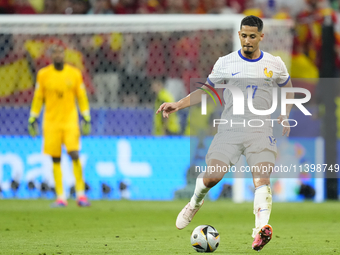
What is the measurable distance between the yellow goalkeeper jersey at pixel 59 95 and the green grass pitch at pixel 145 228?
1.36m

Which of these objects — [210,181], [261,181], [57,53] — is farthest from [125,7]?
[261,181]

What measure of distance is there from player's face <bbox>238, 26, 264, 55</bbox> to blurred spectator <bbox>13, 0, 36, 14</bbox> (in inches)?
371

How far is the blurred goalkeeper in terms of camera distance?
9.68m

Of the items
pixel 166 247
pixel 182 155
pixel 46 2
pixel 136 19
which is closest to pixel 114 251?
pixel 166 247

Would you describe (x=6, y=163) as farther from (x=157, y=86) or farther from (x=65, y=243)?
(x=65, y=243)

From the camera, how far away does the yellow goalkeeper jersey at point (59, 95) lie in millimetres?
9703

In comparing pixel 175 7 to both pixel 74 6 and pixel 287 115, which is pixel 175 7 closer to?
pixel 74 6

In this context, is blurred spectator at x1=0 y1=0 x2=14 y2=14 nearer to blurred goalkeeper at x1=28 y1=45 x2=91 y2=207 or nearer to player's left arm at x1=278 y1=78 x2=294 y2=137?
blurred goalkeeper at x1=28 y1=45 x2=91 y2=207

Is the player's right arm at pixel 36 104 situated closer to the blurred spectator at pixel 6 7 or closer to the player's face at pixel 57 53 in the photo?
the player's face at pixel 57 53

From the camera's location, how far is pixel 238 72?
542cm

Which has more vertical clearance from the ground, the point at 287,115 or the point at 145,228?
the point at 287,115

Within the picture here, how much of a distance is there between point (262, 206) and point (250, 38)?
1.40m

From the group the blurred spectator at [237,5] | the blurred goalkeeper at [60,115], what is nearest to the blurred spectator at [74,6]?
the blurred spectator at [237,5]

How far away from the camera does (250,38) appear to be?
5336 millimetres
